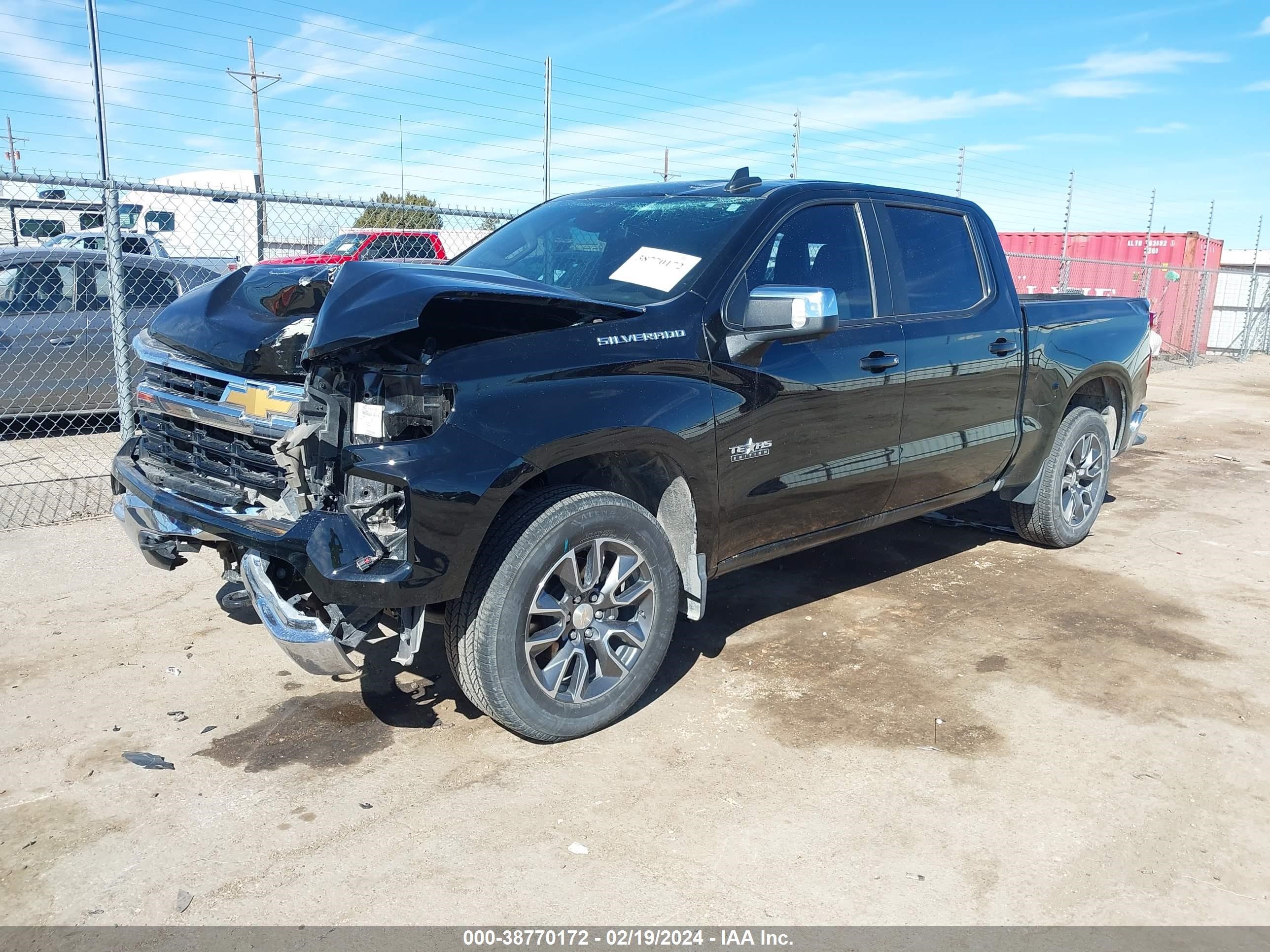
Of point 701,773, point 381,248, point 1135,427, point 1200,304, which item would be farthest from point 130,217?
point 1200,304

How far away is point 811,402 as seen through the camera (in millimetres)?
4020

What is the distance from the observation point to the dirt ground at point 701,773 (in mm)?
2693

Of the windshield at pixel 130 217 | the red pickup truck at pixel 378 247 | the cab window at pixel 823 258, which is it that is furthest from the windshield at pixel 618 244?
the red pickup truck at pixel 378 247

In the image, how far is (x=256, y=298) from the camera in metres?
4.00

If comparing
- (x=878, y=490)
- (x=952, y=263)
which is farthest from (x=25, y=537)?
(x=952, y=263)

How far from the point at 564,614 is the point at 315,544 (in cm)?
84

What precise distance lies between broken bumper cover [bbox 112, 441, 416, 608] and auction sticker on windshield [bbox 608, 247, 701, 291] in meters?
1.47

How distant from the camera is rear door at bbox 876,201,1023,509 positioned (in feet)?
14.9

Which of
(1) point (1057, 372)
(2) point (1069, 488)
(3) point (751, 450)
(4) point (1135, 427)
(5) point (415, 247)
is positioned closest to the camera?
(3) point (751, 450)

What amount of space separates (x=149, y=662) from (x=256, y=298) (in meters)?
1.55

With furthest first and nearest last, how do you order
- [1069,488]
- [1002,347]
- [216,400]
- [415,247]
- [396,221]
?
[396,221]
[415,247]
[1069,488]
[1002,347]
[216,400]

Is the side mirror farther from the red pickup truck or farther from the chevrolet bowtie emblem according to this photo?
the red pickup truck

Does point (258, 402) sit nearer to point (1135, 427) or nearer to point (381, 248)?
point (1135, 427)

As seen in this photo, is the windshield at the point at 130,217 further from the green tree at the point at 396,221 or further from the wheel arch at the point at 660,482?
the wheel arch at the point at 660,482
